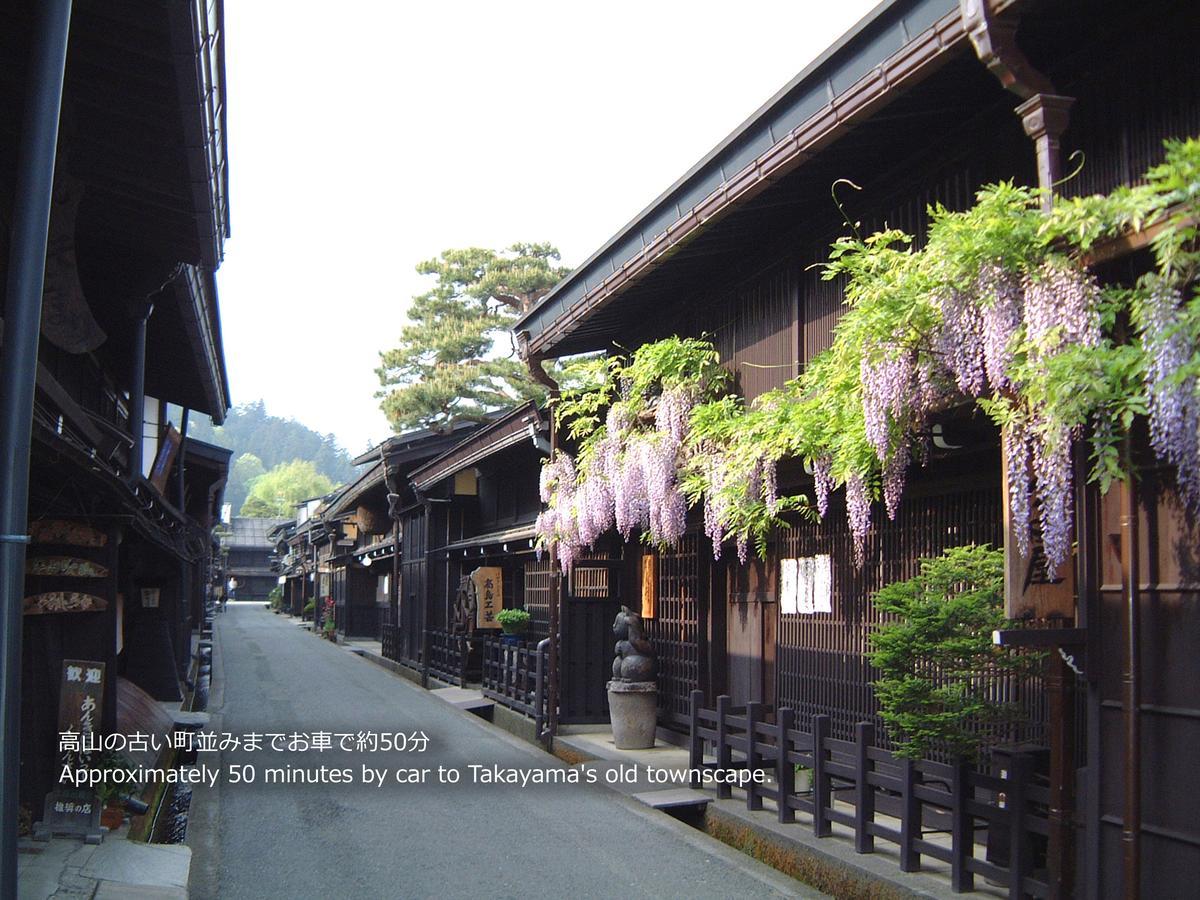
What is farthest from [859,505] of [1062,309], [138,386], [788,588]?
[138,386]

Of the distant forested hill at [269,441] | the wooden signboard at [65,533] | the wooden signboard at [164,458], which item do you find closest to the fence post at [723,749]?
the wooden signboard at [65,533]

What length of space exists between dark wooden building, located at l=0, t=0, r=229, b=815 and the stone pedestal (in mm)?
5781

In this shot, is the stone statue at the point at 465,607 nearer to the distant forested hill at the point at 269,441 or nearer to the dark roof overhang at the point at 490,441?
the dark roof overhang at the point at 490,441

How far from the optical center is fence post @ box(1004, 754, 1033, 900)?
6.37 m

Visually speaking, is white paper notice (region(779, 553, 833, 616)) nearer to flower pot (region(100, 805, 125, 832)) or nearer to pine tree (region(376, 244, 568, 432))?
flower pot (region(100, 805, 125, 832))

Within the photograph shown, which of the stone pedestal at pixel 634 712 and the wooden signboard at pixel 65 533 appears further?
the stone pedestal at pixel 634 712

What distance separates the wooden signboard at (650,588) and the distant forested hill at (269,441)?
166 metres

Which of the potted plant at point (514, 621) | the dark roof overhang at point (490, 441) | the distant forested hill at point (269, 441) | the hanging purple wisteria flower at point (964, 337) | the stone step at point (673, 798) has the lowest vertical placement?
the stone step at point (673, 798)

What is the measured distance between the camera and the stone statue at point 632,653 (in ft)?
43.4

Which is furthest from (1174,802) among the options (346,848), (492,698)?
(492,698)

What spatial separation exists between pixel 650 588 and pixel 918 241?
23.1 feet

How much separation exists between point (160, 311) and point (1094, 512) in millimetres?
10372

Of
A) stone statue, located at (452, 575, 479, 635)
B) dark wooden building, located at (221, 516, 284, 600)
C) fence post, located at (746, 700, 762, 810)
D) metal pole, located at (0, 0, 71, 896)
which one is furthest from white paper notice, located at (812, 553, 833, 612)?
dark wooden building, located at (221, 516, 284, 600)

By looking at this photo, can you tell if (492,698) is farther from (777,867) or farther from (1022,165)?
(1022,165)
